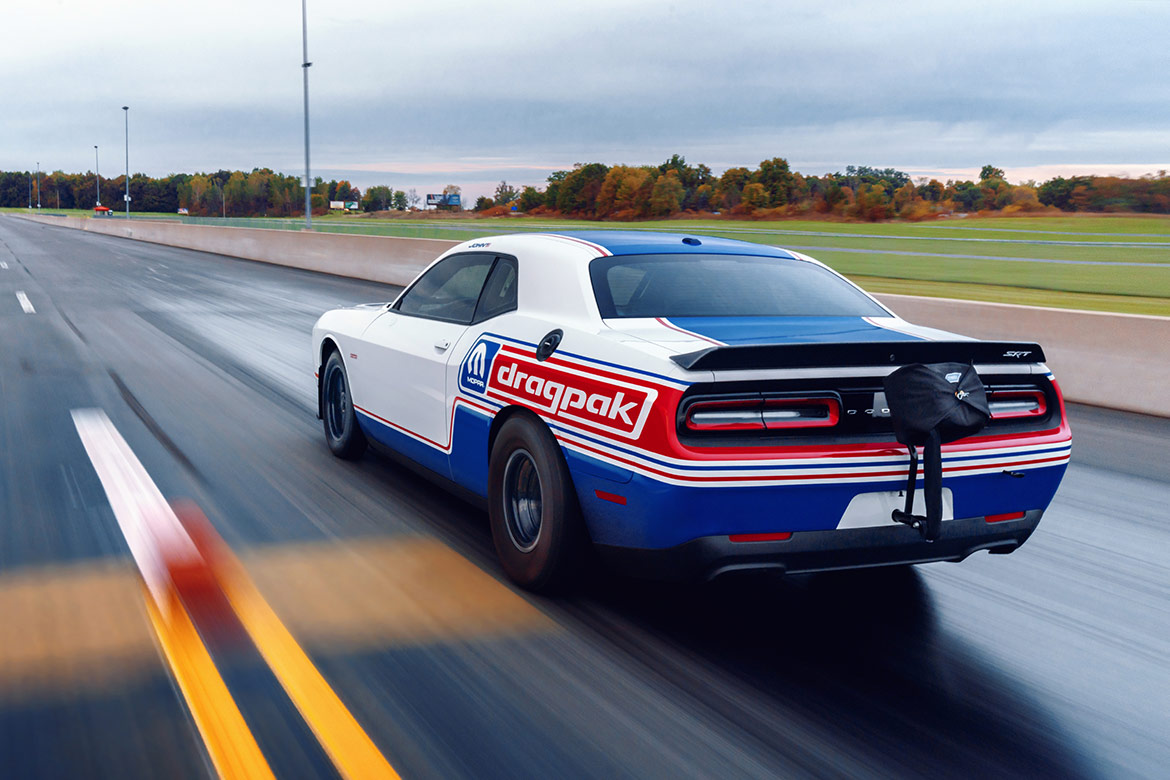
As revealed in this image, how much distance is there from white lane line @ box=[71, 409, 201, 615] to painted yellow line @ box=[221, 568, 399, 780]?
0.32 metres

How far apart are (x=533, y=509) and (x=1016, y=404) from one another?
193cm

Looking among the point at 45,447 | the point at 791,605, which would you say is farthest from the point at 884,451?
the point at 45,447

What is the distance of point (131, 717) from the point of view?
3178 mm

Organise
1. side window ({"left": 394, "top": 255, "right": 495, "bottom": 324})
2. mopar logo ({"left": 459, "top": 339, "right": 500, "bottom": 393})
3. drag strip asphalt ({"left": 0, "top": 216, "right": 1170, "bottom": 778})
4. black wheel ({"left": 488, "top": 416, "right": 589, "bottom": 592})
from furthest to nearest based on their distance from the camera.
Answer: side window ({"left": 394, "top": 255, "right": 495, "bottom": 324}) < mopar logo ({"left": 459, "top": 339, "right": 500, "bottom": 393}) < black wheel ({"left": 488, "top": 416, "right": 589, "bottom": 592}) < drag strip asphalt ({"left": 0, "top": 216, "right": 1170, "bottom": 778})

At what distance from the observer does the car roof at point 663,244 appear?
4.91 metres

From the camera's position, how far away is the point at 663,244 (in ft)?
16.6

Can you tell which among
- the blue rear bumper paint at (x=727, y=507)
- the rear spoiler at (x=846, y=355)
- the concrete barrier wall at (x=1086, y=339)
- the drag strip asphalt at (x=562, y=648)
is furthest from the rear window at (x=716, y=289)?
the concrete barrier wall at (x=1086, y=339)

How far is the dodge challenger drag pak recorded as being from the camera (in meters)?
3.58

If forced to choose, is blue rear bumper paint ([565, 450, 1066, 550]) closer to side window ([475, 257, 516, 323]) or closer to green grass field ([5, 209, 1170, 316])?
side window ([475, 257, 516, 323])

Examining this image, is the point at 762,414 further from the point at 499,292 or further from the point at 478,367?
the point at 499,292

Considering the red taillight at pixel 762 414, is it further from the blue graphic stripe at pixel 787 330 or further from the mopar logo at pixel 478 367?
the mopar logo at pixel 478 367

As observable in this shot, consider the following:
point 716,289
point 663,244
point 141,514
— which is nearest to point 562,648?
point 716,289

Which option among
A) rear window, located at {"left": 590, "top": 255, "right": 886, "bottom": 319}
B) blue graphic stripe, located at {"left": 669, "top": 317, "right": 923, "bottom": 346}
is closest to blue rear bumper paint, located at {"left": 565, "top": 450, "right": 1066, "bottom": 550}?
blue graphic stripe, located at {"left": 669, "top": 317, "right": 923, "bottom": 346}

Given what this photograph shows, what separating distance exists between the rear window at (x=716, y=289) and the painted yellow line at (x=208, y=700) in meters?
1.98
